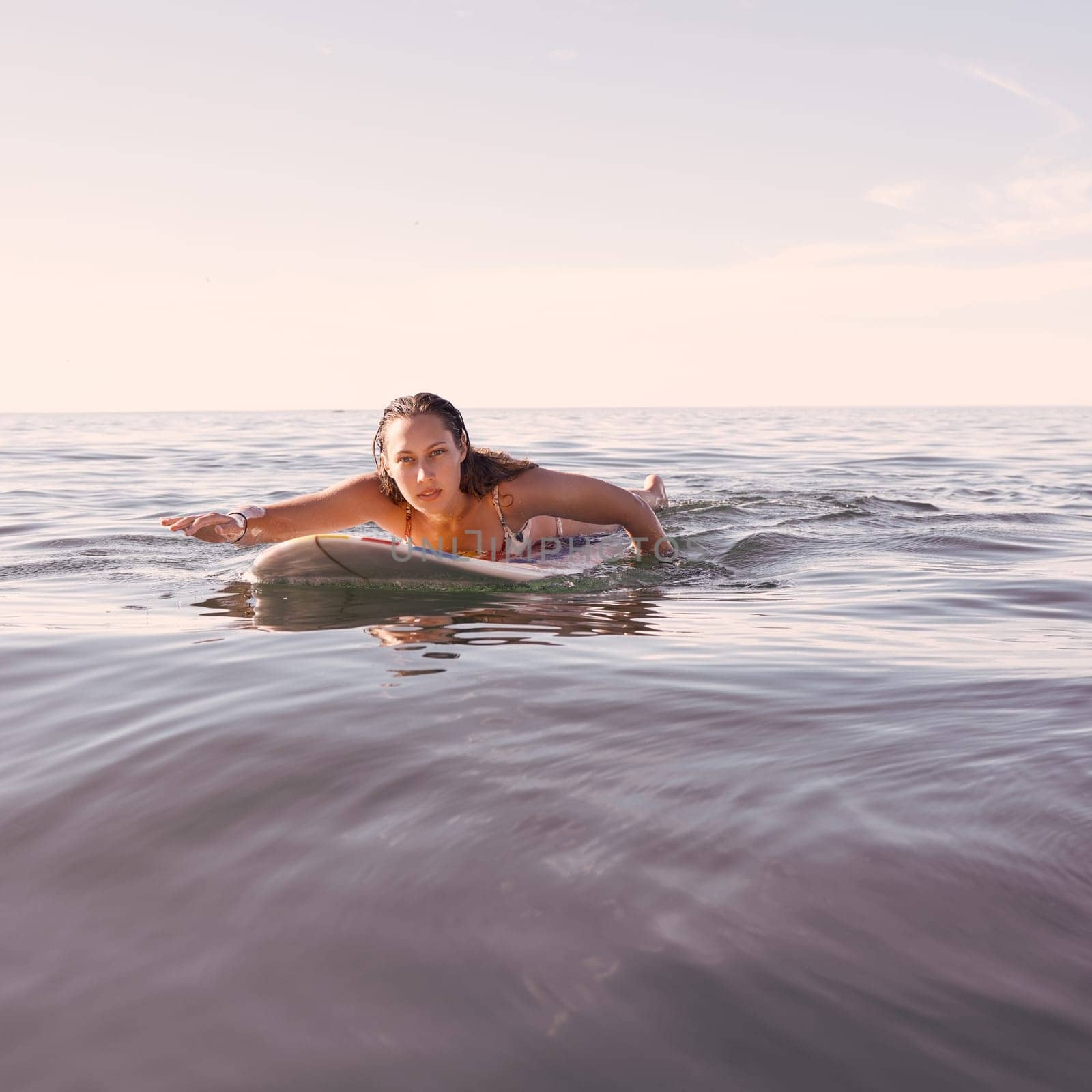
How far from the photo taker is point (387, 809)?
213cm

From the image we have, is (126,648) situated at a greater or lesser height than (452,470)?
lesser

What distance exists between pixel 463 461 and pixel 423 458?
398 millimetres

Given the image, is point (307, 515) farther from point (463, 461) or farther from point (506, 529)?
point (506, 529)

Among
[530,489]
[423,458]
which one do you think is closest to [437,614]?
[423,458]

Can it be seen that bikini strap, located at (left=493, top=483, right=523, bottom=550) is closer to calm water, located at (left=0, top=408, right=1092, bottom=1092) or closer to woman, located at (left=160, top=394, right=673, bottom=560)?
woman, located at (left=160, top=394, right=673, bottom=560)

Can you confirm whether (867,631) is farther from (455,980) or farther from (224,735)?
(455,980)

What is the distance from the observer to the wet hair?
213 inches

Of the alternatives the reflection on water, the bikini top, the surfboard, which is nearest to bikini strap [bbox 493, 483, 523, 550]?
the bikini top

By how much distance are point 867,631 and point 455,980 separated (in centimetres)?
290

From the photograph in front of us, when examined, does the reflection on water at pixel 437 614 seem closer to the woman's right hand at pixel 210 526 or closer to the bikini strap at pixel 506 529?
the woman's right hand at pixel 210 526

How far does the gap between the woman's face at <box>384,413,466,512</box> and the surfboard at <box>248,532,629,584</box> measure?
394mm

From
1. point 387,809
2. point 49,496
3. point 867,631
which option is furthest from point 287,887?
point 49,496

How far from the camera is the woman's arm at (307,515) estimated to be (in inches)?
191

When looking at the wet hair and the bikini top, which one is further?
the bikini top
